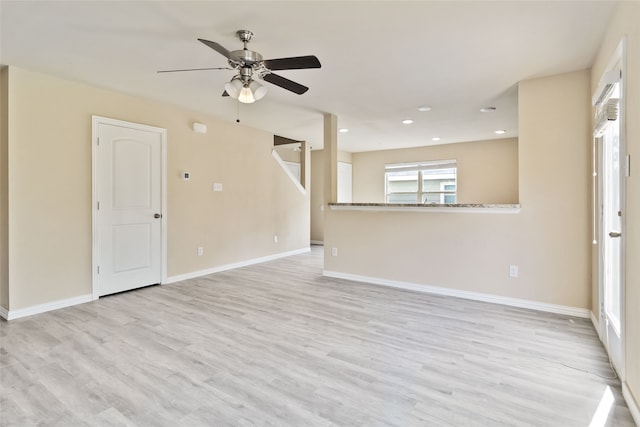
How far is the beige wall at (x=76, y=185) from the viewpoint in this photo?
10.5 feet

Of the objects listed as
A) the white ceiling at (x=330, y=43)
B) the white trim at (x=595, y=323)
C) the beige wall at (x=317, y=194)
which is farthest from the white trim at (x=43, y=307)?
the beige wall at (x=317, y=194)

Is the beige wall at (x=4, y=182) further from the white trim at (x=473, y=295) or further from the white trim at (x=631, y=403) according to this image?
the white trim at (x=631, y=403)

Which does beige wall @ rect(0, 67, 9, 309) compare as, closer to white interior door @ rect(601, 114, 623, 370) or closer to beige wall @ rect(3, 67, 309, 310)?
beige wall @ rect(3, 67, 309, 310)

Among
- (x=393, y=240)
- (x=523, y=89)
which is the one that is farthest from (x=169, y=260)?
(x=523, y=89)

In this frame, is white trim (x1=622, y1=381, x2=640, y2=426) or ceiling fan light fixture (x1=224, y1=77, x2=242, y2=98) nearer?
white trim (x1=622, y1=381, x2=640, y2=426)

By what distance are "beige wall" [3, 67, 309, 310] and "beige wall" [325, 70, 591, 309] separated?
3.16 m

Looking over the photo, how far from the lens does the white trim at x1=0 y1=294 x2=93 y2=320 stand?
3178 mm

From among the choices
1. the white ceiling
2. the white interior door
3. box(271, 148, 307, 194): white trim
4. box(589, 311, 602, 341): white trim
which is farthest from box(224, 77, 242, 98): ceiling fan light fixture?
box(271, 148, 307, 194): white trim

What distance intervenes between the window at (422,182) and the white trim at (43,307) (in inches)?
263

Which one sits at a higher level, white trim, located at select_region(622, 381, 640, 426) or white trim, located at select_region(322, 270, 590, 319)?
white trim, located at select_region(322, 270, 590, 319)

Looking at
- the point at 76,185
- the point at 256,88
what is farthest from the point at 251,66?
the point at 76,185

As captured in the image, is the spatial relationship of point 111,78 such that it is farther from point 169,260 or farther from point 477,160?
point 477,160

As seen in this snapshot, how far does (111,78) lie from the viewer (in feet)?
11.4

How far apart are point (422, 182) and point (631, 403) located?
6572mm
